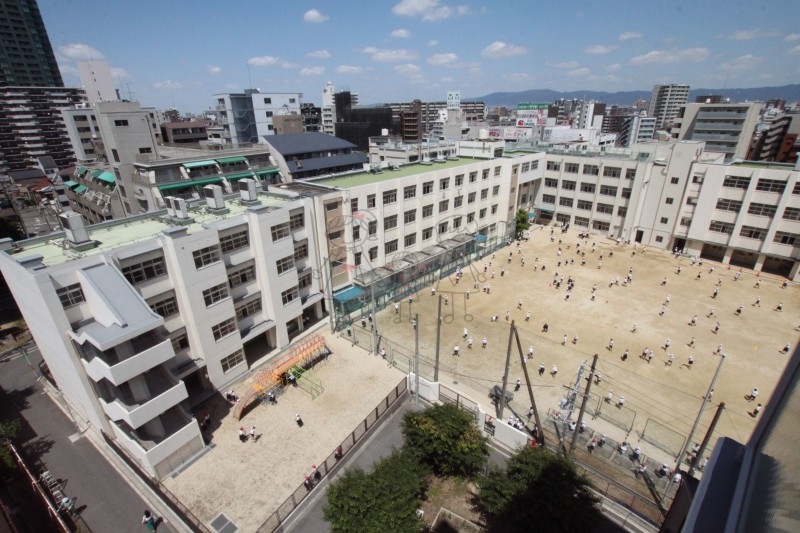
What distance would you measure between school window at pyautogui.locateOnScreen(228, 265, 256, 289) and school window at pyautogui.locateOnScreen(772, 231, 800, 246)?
62422mm

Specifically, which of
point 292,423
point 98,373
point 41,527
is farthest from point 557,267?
point 41,527

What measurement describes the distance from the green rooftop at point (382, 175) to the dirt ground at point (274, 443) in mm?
20205

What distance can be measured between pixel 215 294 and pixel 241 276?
10.0 ft

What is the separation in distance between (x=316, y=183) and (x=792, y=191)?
57258 mm

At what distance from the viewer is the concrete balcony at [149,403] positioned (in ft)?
75.8

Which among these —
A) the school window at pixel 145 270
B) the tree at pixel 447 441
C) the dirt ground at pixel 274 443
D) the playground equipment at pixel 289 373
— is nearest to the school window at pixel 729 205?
the dirt ground at pixel 274 443

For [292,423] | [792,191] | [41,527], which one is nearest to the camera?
[41,527]

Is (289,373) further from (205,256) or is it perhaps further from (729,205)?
(729,205)

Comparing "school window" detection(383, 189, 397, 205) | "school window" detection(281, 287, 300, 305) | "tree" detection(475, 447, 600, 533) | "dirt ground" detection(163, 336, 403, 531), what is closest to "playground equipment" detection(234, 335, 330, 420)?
"dirt ground" detection(163, 336, 403, 531)

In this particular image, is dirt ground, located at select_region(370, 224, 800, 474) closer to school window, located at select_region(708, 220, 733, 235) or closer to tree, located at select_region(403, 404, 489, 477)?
school window, located at select_region(708, 220, 733, 235)

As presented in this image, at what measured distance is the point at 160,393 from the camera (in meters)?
24.6

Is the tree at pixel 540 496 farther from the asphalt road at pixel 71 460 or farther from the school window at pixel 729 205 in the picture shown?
the school window at pixel 729 205

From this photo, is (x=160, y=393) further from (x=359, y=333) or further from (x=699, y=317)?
(x=699, y=317)

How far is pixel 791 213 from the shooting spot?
48.5 meters
